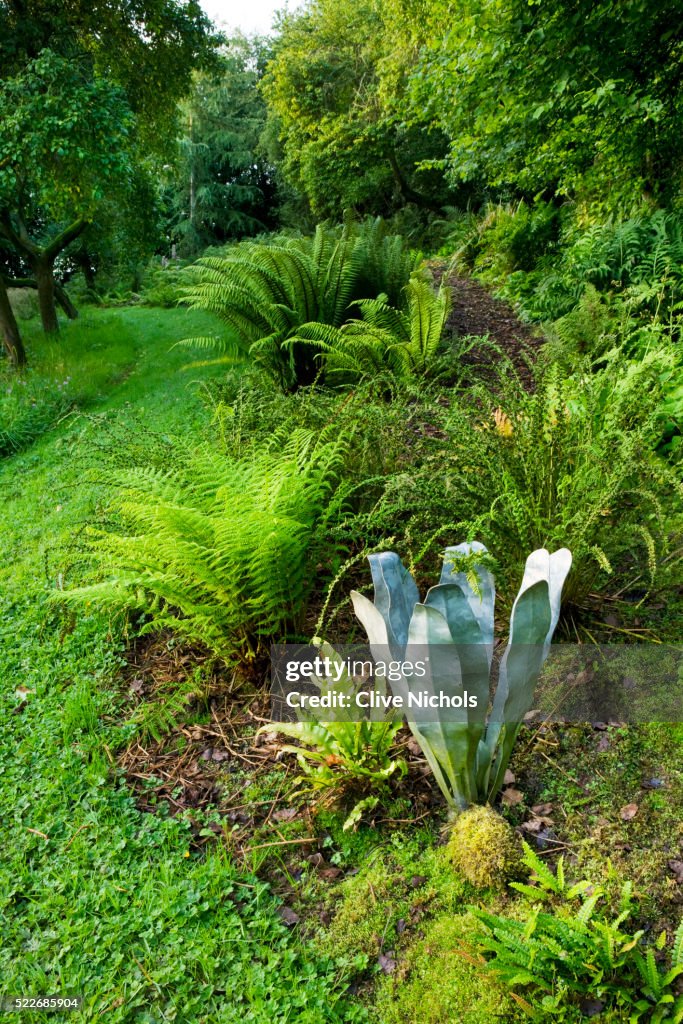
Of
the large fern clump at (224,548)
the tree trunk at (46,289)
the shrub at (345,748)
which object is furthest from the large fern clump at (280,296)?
the tree trunk at (46,289)

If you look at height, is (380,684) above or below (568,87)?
below

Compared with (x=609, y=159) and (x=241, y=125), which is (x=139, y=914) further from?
(x=241, y=125)

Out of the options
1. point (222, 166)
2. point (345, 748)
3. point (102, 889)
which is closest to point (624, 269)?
point (345, 748)

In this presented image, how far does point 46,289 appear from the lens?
8.49 m

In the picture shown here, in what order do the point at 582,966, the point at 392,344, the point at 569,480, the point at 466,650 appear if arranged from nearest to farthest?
the point at 582,966 → the point at 466,650 → the point at 569,480 → the point at 392,344

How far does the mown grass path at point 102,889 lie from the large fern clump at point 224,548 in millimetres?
440

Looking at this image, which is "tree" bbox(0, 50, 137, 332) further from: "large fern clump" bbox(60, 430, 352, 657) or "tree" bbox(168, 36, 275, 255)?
"tree" bbox(168, 36, 275, 255)

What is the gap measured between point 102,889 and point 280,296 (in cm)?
415

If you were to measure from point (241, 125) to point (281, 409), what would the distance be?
2205cm

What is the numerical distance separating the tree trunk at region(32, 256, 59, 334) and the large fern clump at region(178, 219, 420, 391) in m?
4.74

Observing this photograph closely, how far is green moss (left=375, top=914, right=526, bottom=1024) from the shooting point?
1.09m

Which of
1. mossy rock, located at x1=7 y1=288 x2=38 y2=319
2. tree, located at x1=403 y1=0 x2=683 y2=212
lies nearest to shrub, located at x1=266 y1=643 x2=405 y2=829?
tree, located at x1=403 y1=0 x2=683 y2=212

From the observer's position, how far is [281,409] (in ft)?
9.64

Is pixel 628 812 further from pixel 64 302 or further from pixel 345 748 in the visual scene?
pixel 64 302
